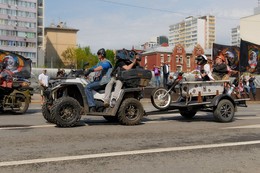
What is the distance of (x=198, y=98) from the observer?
35.8 feet

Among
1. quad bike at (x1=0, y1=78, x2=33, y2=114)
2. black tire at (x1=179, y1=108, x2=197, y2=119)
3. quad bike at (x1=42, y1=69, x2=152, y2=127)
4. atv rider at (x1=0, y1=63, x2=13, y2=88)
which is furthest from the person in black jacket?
atv rider at (x1=0, y1=63, x2=13, y2=88)

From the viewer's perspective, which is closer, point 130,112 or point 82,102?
point 82,102

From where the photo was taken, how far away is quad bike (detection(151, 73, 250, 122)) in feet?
35.4

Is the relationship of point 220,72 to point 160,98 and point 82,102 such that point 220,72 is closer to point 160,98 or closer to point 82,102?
point 160,98

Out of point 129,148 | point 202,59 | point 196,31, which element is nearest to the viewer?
point 129,148

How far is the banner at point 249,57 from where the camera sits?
2555 centimetres

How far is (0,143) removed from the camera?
724cm

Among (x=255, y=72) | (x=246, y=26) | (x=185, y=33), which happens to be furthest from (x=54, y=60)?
(x=255, y=72)

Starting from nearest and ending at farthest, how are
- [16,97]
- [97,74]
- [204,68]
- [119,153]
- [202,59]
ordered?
[119,153] < [97,74] < [204,68] < [202,59] < [16,97]

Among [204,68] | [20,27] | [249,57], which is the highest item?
[20,27]

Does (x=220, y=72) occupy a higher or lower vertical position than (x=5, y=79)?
higher

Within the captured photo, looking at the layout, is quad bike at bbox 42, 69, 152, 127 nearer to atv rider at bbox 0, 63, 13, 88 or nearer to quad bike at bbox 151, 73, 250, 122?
quad bike at bbox 151, 73, 250, 122

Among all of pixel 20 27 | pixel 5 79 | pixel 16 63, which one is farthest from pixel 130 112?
pixel 20 27

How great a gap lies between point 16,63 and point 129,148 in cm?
1316
